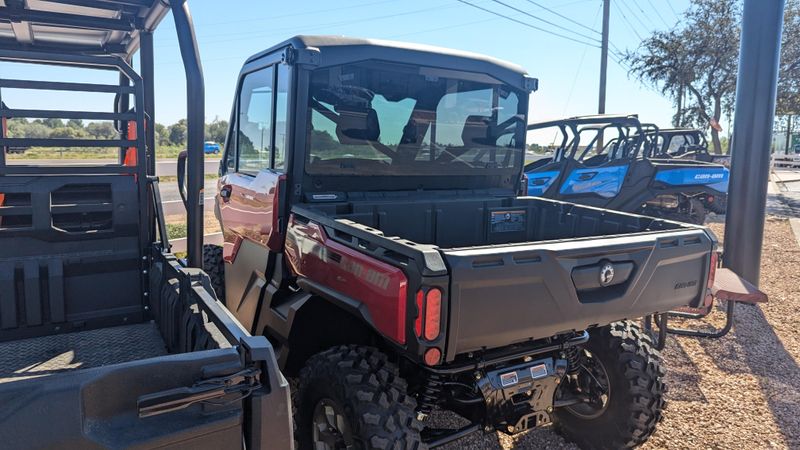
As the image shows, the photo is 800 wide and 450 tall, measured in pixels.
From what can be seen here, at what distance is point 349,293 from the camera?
2490mm

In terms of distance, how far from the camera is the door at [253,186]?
3352 mm

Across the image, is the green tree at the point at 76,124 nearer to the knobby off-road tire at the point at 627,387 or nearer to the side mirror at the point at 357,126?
the side mirror at the point at 357,126

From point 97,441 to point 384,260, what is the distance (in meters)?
1.18

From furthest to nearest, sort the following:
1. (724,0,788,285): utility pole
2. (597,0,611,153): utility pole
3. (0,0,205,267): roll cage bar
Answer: (597,0,611,153): utility pole, (724,0,788,285): utility pole, (0,0,205,267): roll cage bar

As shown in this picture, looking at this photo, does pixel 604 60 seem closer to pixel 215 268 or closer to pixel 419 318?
pixel 215 268

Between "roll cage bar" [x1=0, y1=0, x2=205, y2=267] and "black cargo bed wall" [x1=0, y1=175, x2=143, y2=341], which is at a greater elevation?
"roll cage bar" [x1=0, y1=0, x2=205, y2=267]

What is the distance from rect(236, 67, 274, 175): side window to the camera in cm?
359

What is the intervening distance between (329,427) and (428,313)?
96 cm

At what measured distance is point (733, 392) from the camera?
4109 millimetres

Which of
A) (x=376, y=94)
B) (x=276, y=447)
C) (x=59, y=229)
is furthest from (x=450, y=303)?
(x=59, y=229)

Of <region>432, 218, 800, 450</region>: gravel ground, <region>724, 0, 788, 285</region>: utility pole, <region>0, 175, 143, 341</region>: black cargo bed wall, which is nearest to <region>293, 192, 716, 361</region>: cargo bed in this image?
<region>0, 175, 143, 341</region>: black cargo bed wall

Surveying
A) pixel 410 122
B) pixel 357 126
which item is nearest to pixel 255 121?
pixel 357 126

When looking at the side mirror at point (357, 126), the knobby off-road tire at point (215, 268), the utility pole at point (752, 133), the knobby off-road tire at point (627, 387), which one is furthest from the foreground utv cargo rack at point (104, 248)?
the utility pole at point (752, 133)

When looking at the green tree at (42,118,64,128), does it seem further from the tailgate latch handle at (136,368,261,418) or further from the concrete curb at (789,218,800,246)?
the concrete curb at (789,218,800,246)
